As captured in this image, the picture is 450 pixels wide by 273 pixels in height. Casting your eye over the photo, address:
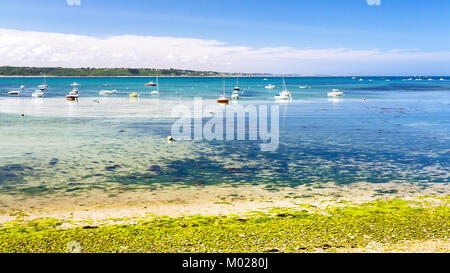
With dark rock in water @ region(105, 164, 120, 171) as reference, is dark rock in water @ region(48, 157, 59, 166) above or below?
above

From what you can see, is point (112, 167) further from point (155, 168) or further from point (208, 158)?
point (208, 158)

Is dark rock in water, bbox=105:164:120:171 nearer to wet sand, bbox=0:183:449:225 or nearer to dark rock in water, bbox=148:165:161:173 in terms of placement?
dark rock in water, bbox=148:165:161:173

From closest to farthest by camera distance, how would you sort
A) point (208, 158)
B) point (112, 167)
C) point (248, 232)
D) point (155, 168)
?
point (248, 232), point (155, 168), point (112, 167), point (208, 158)

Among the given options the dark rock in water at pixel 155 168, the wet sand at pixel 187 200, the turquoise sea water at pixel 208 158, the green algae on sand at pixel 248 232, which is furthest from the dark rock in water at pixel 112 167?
the green algae on sand at pixel 248 232

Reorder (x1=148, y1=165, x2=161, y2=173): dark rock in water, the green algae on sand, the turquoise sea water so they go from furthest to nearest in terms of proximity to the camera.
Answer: (x1=148, y1=165, x2=161, y2=173): dark rock in water < the turquoise sea water < the green algae on sand

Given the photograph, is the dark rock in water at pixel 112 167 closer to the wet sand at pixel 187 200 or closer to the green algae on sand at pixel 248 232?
the wet sand at pixel 187 200

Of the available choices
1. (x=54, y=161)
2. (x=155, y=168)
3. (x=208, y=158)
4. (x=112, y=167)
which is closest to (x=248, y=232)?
(x=155, y=168)

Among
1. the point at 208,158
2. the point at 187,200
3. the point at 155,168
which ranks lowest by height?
the point at 187,200

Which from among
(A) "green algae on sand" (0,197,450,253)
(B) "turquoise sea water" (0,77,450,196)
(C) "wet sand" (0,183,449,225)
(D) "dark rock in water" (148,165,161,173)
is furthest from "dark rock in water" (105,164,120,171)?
(A) "green algae on sand" (0,197,450,253)

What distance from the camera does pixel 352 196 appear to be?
22188 mm

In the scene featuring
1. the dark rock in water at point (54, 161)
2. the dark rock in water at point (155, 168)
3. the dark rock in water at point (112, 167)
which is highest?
the dark rock in water at point (54, 161)

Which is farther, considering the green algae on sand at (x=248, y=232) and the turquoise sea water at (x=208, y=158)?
the turquoise sea water at (x=208, y=158)

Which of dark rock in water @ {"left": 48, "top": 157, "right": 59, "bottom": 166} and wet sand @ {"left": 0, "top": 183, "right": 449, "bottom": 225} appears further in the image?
dark rock in water @ {"left": 48, "top": 157, "right": 59, "bottom": 166}

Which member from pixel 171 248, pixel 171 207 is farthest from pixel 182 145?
pixel 171 248
